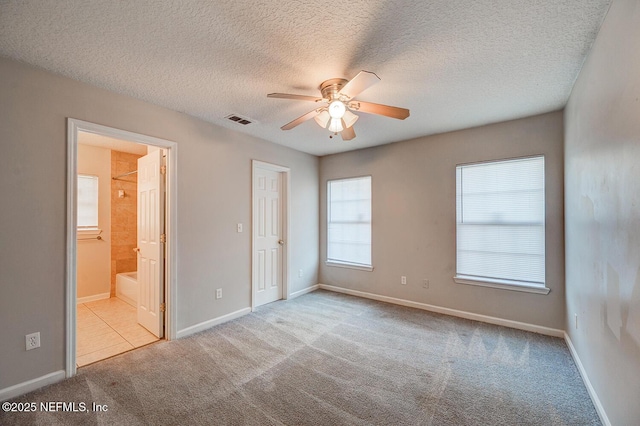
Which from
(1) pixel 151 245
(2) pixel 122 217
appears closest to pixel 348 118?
(1) pixel 151 245

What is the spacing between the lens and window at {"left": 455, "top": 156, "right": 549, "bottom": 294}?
3176 millimetres

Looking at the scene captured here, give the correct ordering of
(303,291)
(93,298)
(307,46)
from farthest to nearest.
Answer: (303,291) → (93,298) → (307,46)

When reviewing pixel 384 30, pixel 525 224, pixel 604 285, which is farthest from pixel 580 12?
pixel 525 224

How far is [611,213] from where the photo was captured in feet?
5.30

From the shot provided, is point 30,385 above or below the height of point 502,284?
below

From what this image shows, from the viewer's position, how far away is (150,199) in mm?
3256

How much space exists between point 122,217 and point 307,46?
15.5 ft

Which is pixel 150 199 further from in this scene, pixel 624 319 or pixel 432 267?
pixel 624 319

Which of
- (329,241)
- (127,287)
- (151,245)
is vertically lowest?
(127,287)

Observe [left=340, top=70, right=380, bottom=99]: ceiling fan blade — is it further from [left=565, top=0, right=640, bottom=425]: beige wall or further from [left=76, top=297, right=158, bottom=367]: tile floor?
[left=76, top=297, right=158, bottom=367]: tile floor

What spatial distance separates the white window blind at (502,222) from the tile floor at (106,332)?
4.04 meters

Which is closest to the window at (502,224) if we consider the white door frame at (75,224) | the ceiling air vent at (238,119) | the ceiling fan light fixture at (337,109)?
the ceiling fan light fixture at (337,109)

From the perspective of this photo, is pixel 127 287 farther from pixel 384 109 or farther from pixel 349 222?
pixel 384 109

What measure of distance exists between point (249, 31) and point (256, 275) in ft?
10.4
